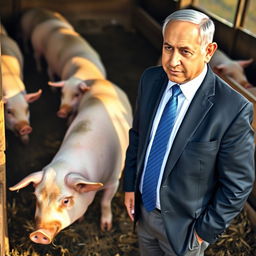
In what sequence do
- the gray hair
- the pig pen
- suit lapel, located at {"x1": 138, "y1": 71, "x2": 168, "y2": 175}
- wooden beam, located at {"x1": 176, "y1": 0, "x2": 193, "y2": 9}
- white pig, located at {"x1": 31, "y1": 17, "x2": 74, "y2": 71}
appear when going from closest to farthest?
the gray hair → suit lapel, located at {"x1": 138, "y1": 71, "x2": 168, "y2": 175} → the pig pen → wooden beam, located at {"x1": 176, "y1": 0, "x2": 193, "y2": 9} → white pig, located at {"x1": 31, "y1": 17, "x2": 74, "y2": 71}

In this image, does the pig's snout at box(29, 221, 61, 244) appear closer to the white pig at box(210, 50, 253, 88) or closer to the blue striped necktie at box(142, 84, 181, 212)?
the blue striped necktie at box(142, 84, 181, 212)

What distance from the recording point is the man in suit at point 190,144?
1843mm

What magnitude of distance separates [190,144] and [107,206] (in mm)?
1902

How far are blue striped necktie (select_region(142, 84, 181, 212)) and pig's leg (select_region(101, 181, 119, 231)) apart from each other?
1332mm

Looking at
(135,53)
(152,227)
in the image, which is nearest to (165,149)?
(152,227)

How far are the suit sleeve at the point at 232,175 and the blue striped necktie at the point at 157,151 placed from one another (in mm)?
299

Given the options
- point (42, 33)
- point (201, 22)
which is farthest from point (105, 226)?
point (42, 33)

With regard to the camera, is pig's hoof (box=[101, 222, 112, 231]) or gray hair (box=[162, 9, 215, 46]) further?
pig's hoof (box=[101, 222, 112, 231])

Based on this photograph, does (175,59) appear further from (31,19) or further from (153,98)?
(31,19)

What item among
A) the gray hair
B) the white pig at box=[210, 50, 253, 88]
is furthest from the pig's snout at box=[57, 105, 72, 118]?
the gray hair

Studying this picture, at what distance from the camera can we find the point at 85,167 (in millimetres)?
3217

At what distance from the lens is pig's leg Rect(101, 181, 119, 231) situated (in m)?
3.62

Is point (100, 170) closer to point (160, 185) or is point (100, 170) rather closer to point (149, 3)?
point (160, 185)

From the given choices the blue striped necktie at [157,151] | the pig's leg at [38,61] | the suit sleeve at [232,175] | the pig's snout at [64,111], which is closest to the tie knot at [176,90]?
the blue striped necktie at [157,151]
